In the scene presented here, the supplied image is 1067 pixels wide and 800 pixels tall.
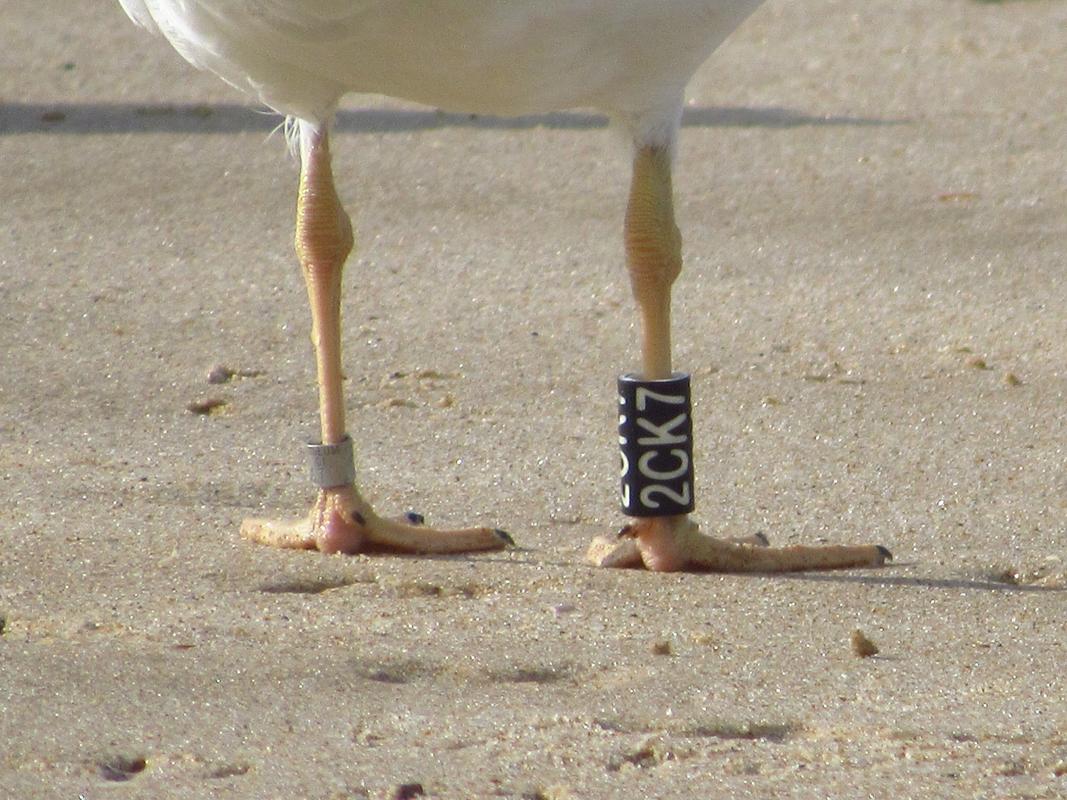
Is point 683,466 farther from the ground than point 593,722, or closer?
farther from the ground

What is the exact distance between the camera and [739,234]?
23.5 ft

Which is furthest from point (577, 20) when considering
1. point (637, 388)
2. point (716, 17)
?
point (637, 388)

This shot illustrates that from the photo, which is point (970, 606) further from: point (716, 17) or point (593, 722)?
point (716, 17)

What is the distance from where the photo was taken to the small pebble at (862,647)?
3.50m

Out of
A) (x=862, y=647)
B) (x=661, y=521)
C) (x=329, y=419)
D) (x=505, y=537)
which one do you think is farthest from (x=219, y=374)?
(x=862, y=647)

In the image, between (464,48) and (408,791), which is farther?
(464,48)

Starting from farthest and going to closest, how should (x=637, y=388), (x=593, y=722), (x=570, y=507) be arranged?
(x=570, y=507)
(x=637, y=388)
(x=593, y=722)

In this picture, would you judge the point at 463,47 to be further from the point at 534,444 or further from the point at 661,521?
the point at 534,444

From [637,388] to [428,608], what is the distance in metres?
0.67

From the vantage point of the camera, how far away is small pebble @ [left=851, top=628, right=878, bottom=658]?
11.5 feet

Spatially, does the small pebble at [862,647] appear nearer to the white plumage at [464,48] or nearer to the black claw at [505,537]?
the black claw at [505,537]

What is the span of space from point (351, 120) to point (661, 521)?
538cm

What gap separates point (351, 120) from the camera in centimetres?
905

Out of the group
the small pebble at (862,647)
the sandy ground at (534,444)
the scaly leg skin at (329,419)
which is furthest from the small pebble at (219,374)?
the small pebble at (862,647)
